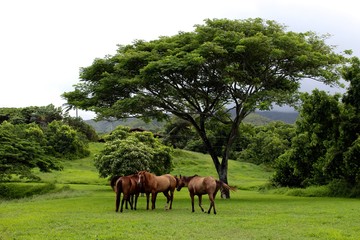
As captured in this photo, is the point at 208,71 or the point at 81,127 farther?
the point at 81,127

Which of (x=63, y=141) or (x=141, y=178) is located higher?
(x=63, y=141)

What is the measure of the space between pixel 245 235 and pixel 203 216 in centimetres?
509

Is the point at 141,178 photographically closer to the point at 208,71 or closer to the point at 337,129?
the point at 208,71

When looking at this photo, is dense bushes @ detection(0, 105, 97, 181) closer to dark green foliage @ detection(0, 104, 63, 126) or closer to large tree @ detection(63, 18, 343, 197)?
dark green foliage @ detection(0, 104, 63, 126)

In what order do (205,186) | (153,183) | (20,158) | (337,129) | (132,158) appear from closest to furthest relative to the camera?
(205,186) < (153,183) < (337,129) < (20,158) < (132,158)

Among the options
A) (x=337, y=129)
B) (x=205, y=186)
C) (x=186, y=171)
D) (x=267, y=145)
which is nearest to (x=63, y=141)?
(x=186, y=171)

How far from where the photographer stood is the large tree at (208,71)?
2714cm

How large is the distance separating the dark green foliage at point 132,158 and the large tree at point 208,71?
735 cm

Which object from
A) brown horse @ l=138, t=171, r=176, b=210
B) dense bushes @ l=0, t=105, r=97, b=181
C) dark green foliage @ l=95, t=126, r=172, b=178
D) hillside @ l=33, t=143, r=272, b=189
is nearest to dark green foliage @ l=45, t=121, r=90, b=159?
dense bushes @ l=0, t=105, r=97, b=181

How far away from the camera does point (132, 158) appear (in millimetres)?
38625

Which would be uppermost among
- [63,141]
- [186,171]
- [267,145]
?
[63,141]

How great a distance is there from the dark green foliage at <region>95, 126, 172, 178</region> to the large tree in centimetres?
735

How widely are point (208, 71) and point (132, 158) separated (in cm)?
1329

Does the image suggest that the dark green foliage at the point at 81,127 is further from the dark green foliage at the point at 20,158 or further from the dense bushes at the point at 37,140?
the dark green foliage at the point at 20,158
